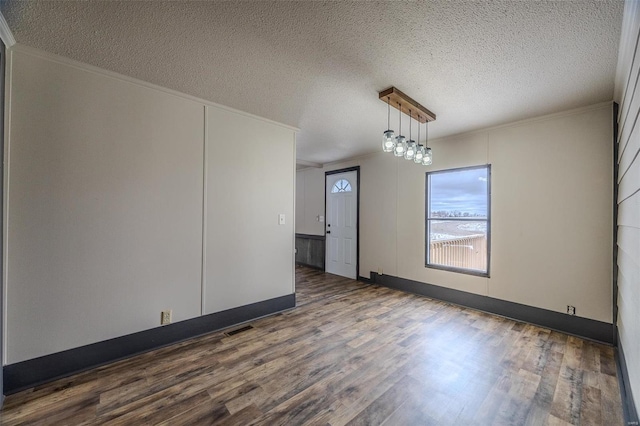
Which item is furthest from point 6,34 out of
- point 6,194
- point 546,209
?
point 546,209

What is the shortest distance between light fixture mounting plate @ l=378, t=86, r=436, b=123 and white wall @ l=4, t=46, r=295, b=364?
1643 millimetres

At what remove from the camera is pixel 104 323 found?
2.22m

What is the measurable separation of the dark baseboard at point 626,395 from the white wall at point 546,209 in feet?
2.60

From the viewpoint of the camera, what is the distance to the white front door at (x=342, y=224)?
5406mm

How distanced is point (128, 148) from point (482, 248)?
14.3 ft

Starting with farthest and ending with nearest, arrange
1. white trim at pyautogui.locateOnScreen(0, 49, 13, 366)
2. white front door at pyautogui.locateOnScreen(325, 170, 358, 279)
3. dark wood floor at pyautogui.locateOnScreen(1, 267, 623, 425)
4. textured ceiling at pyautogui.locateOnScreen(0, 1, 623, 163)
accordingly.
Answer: white front door at pyautogui.locateOnScreen(325, 170, 358, 279), white trim at pyautogui.locateOnScreen(0, 49, 13, 366), dark wood floor at pyautogui.locateOnScreen(1, 267, 623, 425), textured ceiling at pyautogui.locateOnScreen(0, 1, 623, 163)

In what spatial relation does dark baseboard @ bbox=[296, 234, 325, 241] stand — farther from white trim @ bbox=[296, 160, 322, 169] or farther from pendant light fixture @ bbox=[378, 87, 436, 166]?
pendant light fixture @ bbox=[378, 87, 436, 166]

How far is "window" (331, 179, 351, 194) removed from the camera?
5.60 m

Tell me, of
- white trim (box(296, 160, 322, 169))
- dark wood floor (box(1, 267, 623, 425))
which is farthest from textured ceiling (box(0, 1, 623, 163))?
white trim (box(296, 160, 322, 169))

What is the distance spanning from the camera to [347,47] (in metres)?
1.86

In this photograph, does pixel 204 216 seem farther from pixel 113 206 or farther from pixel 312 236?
pixel 312 236

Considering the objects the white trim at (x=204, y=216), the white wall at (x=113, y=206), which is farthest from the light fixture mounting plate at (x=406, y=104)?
the white trim at (x=204, y=216)

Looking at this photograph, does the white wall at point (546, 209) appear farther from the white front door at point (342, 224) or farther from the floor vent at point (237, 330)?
the floor vent at point (237, 330)

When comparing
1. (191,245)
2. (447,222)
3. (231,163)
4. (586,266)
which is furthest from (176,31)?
(586,266)
